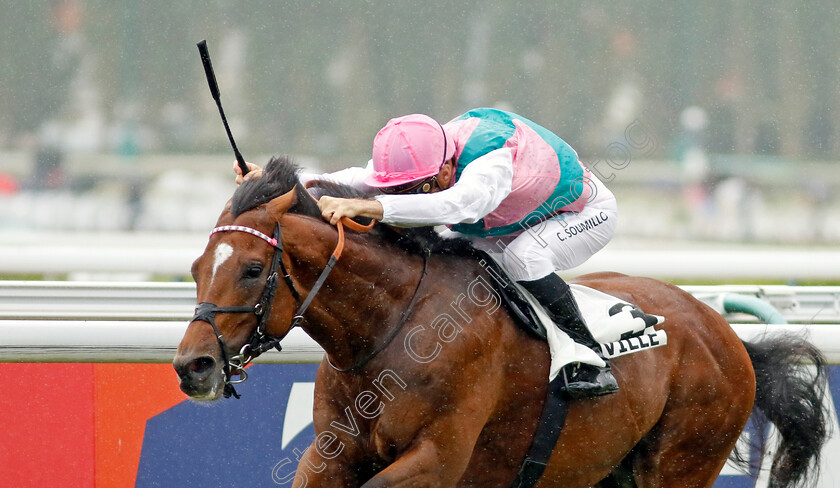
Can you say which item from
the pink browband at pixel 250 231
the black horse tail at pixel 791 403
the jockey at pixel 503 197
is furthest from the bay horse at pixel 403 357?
the black horse tail at pixel 791 403

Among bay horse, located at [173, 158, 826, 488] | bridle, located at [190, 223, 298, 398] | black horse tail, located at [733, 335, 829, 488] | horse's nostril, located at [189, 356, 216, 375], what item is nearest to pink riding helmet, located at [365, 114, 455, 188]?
bay horse, located at [173, 158, 826, 488]

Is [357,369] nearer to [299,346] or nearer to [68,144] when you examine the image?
[299,346]

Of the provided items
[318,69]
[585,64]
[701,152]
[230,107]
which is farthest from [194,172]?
[701,152]

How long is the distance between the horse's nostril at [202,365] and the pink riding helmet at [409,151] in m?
0.68

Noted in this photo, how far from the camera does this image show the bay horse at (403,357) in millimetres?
2102

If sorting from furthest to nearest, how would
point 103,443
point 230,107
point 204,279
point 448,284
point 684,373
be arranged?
point 230,107 < point 103,443 < point 684,373 < point 448,284 < point 204,279

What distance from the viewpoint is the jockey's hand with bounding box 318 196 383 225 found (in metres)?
2.23

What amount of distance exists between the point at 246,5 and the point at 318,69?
2.06ft

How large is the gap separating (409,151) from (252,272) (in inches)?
21.5

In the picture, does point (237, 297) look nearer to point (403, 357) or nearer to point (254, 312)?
point (254, 312)

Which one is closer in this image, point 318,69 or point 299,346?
point 299,346

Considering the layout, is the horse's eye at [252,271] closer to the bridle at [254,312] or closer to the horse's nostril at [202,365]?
the bridle at [254,312]

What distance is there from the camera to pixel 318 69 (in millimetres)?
5863

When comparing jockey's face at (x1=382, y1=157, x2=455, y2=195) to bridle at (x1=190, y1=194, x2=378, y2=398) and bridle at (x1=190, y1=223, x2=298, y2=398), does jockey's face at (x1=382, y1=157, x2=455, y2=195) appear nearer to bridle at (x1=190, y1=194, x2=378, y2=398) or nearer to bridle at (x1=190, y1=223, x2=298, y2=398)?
bridle at (x1=190, y1=194, x2=378, y2=398)
